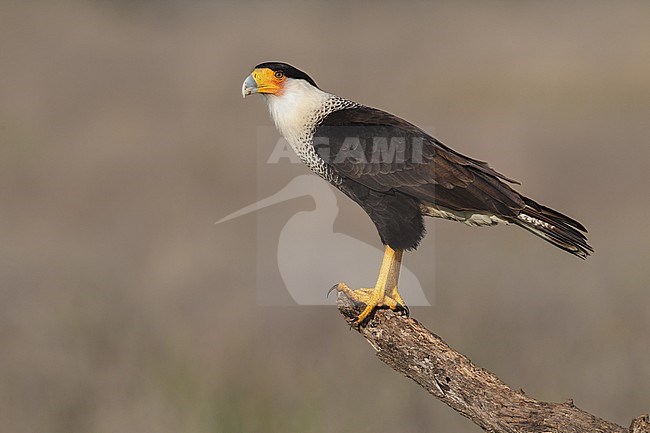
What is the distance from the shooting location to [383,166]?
14.7ft

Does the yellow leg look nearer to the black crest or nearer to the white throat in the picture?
the white throat

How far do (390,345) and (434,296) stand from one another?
3534 millimetres

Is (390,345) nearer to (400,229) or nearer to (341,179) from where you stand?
(400,229)

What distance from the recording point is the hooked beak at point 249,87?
4410 mm

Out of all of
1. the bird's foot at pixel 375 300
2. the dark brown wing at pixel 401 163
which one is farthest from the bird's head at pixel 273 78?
the bird's foot at pixel 375 300

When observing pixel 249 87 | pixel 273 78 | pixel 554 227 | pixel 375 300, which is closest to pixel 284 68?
pixel 273 78

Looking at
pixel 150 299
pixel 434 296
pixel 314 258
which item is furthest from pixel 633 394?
pixel 150 299

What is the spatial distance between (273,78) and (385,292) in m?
1.26

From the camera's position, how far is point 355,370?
22.6 ft

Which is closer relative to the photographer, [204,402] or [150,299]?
[204,402]

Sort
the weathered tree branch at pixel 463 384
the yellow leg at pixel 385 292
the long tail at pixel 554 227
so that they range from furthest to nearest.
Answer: the yellow leg at pixel 385 292 → the long tail at pixel 554 227 → the weathered tree branch at pixel 463 384

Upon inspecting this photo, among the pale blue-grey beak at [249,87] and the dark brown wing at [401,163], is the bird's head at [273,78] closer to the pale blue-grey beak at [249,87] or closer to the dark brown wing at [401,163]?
the pale blue-grey beak at [249,87]

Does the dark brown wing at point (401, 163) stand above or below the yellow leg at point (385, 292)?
above

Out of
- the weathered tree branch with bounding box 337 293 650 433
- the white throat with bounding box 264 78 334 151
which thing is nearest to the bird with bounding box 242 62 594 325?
the white throat with bounding box 264 78 334 151
